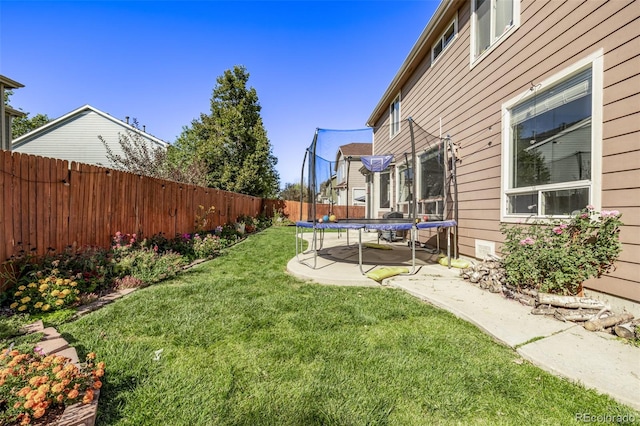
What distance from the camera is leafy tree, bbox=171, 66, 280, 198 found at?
16188mm

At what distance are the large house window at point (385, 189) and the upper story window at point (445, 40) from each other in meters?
3.36

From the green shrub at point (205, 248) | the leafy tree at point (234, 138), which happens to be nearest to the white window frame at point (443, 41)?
the green shrub at point (205, 248)

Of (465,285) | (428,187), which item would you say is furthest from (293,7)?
(465,285)

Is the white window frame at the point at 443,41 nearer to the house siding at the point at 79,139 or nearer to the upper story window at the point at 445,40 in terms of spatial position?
the upper story window at the point at 445,40

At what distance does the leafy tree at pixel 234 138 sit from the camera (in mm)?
16188

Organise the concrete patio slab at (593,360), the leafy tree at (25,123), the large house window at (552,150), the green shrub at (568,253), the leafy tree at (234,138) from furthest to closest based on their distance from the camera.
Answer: the leafy tree at (25,123) → the leafy tree at (234,138) → the large house window at (552,150) → the green shrub at (568,253) → the concrete patio slab at (593,360)

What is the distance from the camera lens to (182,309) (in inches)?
115

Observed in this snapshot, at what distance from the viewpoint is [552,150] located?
344 cm

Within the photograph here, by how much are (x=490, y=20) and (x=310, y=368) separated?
230 inches

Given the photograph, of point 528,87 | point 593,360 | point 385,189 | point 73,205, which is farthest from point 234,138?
point 593,360

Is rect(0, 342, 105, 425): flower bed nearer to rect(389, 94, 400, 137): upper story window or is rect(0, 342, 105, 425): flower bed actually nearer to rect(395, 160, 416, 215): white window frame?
rect(395, 160, 416, 215): white window frame

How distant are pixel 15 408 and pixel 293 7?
9925 mm

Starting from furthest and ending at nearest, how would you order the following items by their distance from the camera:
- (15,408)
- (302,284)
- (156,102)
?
(156,102), (302,284), (15,408)

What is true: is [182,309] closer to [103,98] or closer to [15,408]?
[15,408]
